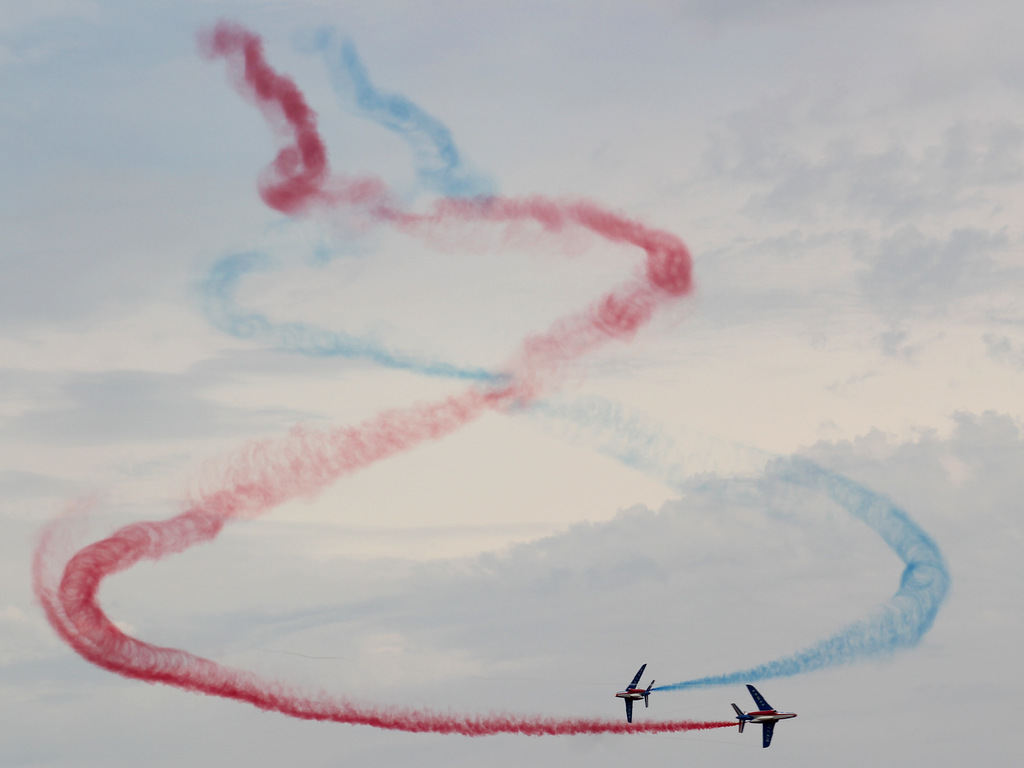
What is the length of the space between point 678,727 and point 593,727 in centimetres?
885

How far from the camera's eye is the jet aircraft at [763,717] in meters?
133

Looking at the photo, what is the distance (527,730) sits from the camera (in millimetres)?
123188

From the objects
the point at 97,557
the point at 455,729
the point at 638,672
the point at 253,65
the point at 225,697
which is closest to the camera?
the point at 253,65

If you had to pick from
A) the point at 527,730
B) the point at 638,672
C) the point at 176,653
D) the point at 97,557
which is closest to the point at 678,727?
the point at 527,730

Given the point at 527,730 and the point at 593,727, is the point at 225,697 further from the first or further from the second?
the point at 593,727

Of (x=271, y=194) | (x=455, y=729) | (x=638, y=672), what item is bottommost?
(x=455, y=729)

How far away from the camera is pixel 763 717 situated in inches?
5236

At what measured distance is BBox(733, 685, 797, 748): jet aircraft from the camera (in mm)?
132750

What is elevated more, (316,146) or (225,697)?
(316,146)

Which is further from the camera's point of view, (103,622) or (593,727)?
(593,727)

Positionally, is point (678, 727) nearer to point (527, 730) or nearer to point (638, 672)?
point (527, 730)

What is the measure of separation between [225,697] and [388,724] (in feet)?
51.5

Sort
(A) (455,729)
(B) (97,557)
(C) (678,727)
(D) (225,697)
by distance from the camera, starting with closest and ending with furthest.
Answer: (B) (97,557)
(D) (225,697)
(A) (455,729)
(C) (678,727)

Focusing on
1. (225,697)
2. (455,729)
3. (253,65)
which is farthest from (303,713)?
(253,65)
